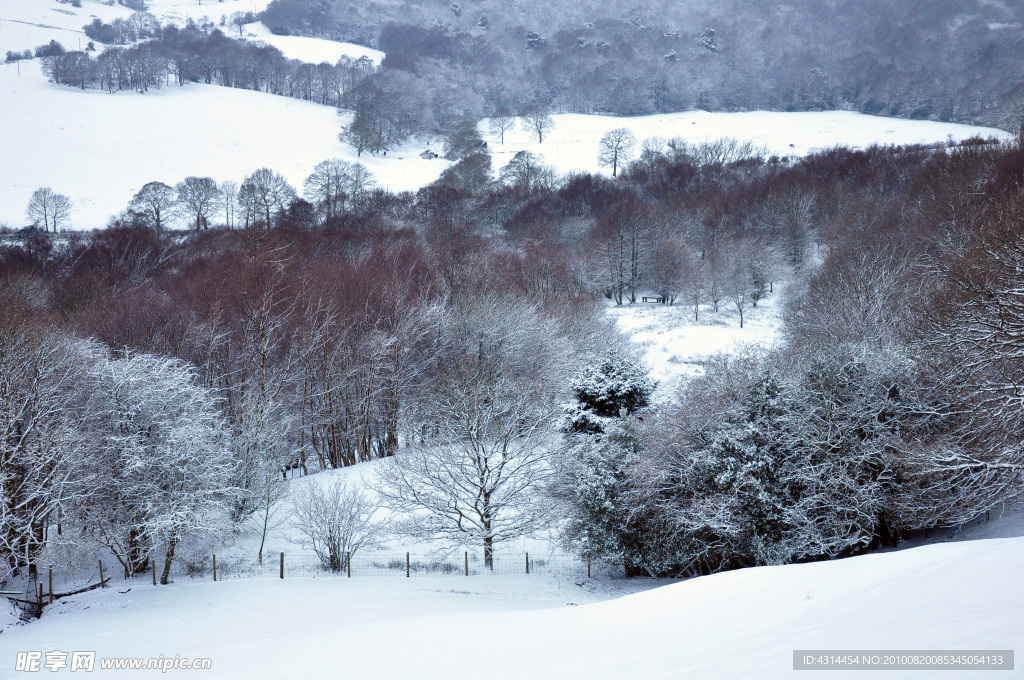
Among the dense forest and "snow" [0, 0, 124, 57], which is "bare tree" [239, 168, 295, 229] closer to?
the dense forest

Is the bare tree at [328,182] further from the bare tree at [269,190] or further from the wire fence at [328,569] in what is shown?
the wire fence at [328,569]

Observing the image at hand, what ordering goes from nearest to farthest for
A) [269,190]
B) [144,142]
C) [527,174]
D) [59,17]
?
[269,190]
[527,174]
[144,142]
[59,17]

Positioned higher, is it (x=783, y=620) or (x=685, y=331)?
(x=685, y=331)

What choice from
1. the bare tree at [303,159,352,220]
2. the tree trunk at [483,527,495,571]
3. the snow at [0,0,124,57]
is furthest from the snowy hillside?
the tree trunk at [483,527,495,571]

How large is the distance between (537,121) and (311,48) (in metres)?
82.0

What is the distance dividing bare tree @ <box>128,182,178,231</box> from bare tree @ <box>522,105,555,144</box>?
59699mm

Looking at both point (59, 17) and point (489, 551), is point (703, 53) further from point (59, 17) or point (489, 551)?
point (59, 17)

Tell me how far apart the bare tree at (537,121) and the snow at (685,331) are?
203 ft

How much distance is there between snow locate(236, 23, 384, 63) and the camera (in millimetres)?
146000

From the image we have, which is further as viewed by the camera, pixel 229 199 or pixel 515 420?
pixel 229 199

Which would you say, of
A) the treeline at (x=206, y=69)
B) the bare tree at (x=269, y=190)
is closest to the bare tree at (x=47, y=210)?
the bare tree at (x=269, y=190)

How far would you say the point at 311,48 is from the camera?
154 m

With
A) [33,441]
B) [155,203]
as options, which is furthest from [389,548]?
[155,203]

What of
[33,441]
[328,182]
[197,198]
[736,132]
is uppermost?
[736,132]
